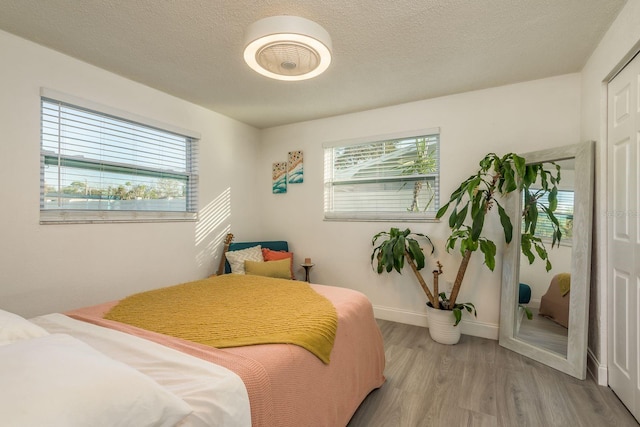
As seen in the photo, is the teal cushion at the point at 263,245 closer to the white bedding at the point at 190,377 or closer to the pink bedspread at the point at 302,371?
the pink bedspread at the point at 302,371

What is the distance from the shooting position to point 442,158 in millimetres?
3117

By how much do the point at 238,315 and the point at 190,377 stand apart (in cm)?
65

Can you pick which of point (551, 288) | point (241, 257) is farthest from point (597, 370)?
point (241, 257)

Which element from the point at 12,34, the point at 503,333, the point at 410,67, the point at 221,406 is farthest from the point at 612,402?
the point at 12,34

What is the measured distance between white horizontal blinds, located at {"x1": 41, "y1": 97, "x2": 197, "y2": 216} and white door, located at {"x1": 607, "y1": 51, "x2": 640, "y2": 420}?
3578 mm

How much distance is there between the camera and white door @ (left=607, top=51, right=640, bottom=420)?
1729 mm

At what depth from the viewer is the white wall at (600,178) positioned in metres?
1.96

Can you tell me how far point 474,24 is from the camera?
6.37ft

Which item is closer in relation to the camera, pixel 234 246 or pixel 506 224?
pixel 506 224

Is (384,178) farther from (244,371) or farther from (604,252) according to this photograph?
(244,371)

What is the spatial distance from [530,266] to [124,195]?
3.64 meters

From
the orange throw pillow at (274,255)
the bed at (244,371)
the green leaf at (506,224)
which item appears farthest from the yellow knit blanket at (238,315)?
the green leaf at (506,224)

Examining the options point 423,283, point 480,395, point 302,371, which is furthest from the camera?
point 423,283

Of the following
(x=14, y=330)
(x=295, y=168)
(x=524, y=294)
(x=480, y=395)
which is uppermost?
(x=295, y=168)
